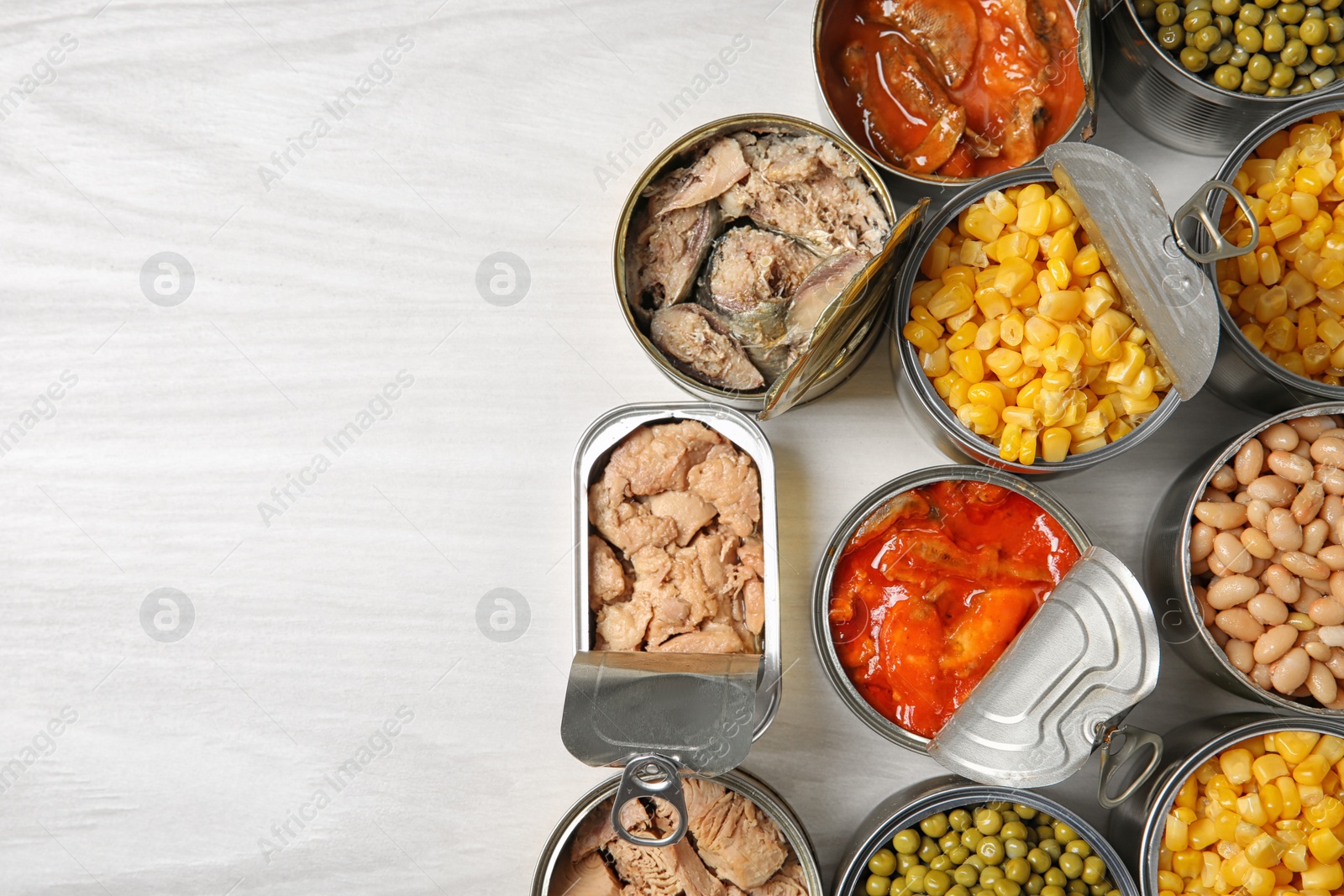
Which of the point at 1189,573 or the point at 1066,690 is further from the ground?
the point at 1189,573

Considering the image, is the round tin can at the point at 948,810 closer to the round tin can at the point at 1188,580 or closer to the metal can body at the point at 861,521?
the metal can body at the point at 861,521

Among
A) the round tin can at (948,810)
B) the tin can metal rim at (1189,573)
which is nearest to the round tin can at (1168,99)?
the tin can metal rim at (1189,573)

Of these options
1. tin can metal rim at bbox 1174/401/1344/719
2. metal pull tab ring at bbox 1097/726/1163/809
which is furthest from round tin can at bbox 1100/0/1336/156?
metal pull tab ring at bbox 1097/726/1163/809

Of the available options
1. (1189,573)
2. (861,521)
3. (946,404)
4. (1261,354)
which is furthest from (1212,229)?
(861,521)

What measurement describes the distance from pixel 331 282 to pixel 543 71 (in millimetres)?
859

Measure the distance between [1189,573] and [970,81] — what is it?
1.30 m

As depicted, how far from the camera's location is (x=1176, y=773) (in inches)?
76.6

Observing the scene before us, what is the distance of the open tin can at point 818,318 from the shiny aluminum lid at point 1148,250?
367mm

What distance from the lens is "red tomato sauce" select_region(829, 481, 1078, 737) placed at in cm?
201

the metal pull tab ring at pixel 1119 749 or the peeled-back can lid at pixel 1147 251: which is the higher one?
the peeled-back can lid at pixel 1147 251

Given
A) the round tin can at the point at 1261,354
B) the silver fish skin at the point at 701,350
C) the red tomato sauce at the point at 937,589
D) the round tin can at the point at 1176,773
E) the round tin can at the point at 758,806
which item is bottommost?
the round tin can at the point at 758,806

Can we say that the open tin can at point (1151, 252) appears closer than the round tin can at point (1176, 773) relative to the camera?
Yes

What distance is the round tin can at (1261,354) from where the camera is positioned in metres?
1.97

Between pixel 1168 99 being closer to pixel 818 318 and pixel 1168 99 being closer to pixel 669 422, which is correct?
pixel 818 318
